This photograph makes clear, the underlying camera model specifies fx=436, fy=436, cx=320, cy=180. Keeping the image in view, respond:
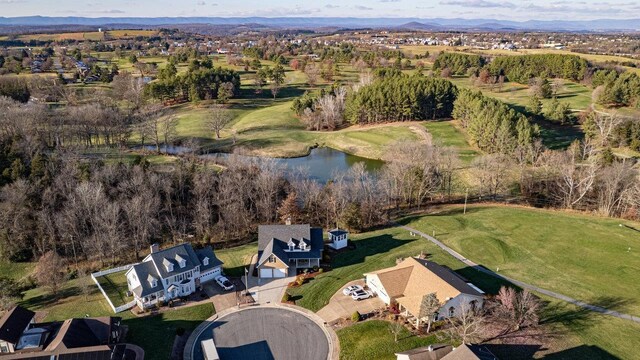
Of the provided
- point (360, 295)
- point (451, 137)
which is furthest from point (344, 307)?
point (451, 137)

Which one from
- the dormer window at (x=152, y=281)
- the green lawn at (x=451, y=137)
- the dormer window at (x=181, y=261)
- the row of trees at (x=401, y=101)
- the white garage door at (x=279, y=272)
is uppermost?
the row of trees at (x=401, y=101)

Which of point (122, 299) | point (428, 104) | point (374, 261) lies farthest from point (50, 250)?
point (428, 104)

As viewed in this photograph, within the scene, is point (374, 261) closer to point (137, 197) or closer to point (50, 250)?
point (137, 197)

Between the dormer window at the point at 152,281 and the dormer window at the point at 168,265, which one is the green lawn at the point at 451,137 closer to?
the dormer window at the point at 168,265

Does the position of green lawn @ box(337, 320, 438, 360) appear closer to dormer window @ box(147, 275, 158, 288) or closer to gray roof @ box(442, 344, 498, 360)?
gray roof @ box(442, 344, 498, 360)

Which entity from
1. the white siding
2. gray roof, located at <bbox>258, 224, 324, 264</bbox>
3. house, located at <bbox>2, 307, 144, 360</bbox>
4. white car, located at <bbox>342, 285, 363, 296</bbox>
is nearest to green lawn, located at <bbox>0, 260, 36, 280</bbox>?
house, located at <bbox>2, 307, 144, 360</bbox>

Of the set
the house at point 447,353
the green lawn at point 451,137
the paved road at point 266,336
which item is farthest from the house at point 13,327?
the green lawn at point 451,137
